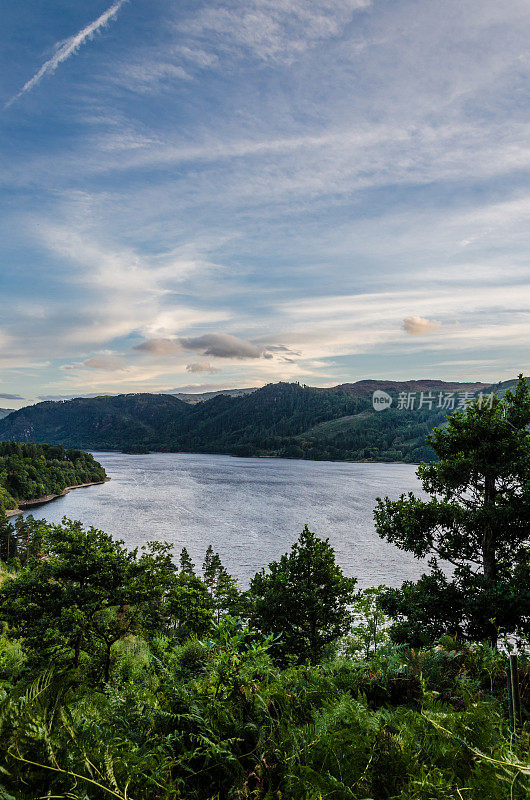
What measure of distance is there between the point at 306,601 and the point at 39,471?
129 metres

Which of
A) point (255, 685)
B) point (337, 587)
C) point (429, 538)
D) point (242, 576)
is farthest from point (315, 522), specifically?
point (255, 685)

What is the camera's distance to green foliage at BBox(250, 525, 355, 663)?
1934cm

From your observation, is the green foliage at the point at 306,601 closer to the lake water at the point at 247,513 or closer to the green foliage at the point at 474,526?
the green foliage at the point at 474,526

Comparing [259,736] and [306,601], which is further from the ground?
[259,736]

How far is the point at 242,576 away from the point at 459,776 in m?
51.2

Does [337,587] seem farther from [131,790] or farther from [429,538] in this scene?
[131,790]

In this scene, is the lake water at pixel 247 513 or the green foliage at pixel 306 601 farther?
the lake water at pixel 247 513

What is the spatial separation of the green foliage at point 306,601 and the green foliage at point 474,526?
641 centimetres

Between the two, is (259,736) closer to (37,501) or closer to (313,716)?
(313,716)

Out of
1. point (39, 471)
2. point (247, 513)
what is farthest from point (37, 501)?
point (247, 513)

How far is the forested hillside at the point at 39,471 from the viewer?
118188 mm

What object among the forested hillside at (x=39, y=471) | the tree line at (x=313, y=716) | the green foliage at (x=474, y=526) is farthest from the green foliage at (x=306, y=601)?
the forested hillside at (x=39, y=471)

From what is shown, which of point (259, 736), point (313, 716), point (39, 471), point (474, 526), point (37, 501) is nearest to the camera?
point (259, 736)

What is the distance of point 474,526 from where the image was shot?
13.3 meters
